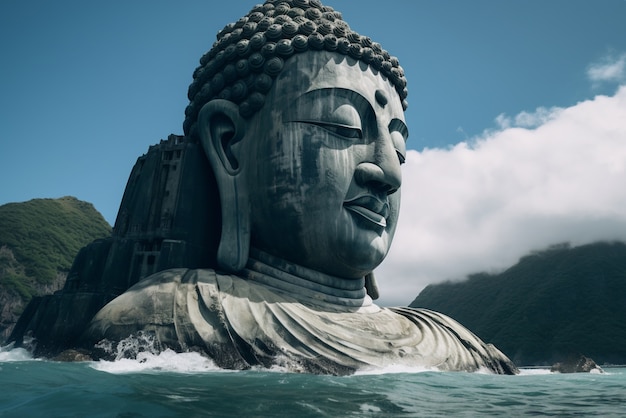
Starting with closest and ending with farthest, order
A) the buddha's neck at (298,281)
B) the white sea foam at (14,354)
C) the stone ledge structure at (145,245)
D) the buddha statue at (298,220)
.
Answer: the buddha statue at (298,220) → the white sea foam at (14,354) → the stone ledge structure at (145,245) → the buddha's neck at (298,281)

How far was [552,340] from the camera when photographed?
136 feet

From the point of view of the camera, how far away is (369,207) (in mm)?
7773

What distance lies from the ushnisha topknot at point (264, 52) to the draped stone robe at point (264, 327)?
110 inches

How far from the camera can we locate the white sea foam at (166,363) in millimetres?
5680

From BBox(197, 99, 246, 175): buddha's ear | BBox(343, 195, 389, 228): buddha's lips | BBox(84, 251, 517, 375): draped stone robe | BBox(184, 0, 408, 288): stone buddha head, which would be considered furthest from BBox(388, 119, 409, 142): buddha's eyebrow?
BBox(84, 251, 517, 375): draped stone robe

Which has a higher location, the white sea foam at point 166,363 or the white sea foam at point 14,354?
the white sea foam at point 166,363

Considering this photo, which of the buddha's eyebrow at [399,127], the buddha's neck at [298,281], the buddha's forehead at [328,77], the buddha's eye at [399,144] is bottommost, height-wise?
the buddha's neck at [298,281]

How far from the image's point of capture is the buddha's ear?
26.5ft

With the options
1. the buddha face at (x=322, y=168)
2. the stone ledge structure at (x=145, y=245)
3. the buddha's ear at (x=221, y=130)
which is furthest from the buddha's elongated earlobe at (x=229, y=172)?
the stone ledge structure at (x=145, y=245)

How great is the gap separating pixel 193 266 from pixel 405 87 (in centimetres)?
480

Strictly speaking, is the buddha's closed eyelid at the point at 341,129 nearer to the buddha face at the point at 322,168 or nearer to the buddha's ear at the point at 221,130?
the buddha face at the point at 322,168

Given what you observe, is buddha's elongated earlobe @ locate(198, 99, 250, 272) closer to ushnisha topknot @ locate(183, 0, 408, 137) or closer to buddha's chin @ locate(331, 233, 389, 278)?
ushnisha topknot @ locate(183, 0, 408, 137)

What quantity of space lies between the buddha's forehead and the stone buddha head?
2 centimetres

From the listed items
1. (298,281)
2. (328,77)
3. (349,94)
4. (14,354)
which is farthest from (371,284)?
(14,354)
